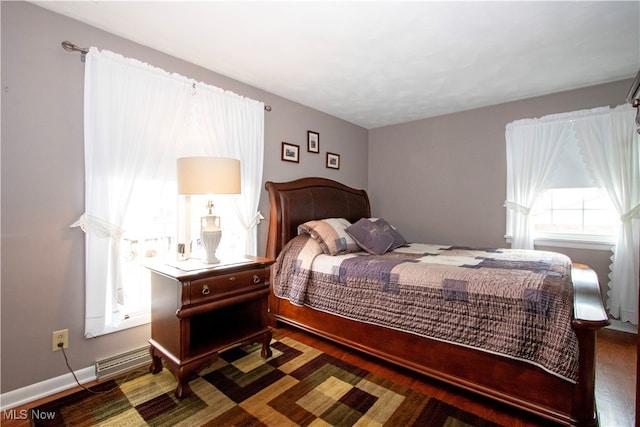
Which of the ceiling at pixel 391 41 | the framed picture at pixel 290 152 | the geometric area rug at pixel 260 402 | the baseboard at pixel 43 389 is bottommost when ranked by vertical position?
the geometric area rug at pixel 260 402

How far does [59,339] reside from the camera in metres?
1.83

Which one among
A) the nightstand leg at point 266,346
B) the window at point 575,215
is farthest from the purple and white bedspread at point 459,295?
the window at point 575,215

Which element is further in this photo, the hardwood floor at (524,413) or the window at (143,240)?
the window at (143,240)

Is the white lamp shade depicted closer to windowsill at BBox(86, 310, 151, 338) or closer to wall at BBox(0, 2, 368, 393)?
wall at BBox(0, 2, 368, 393)

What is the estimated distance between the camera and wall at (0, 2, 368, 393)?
65.7 inches

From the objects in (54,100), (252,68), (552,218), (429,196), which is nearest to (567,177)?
(552,218)

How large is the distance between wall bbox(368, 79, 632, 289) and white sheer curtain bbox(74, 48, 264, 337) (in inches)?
108

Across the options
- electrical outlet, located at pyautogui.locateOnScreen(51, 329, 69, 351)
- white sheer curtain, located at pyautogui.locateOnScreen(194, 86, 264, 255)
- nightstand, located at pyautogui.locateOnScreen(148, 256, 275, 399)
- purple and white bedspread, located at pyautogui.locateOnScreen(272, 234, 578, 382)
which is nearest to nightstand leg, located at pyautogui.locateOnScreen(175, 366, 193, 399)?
nightstand, located at pyautogui.locateOnScreen(148, 256, 275, 399)

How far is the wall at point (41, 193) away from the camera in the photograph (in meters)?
1.67

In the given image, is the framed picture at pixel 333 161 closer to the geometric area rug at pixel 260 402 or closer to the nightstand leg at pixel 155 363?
the geometric area rug at pixel 260 402

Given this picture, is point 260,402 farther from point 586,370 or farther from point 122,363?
point 586,370

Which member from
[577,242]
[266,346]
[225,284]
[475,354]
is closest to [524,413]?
[475,354]

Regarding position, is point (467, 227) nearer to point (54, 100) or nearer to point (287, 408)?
point (287, 408)

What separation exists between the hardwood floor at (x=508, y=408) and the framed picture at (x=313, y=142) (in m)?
2.03
